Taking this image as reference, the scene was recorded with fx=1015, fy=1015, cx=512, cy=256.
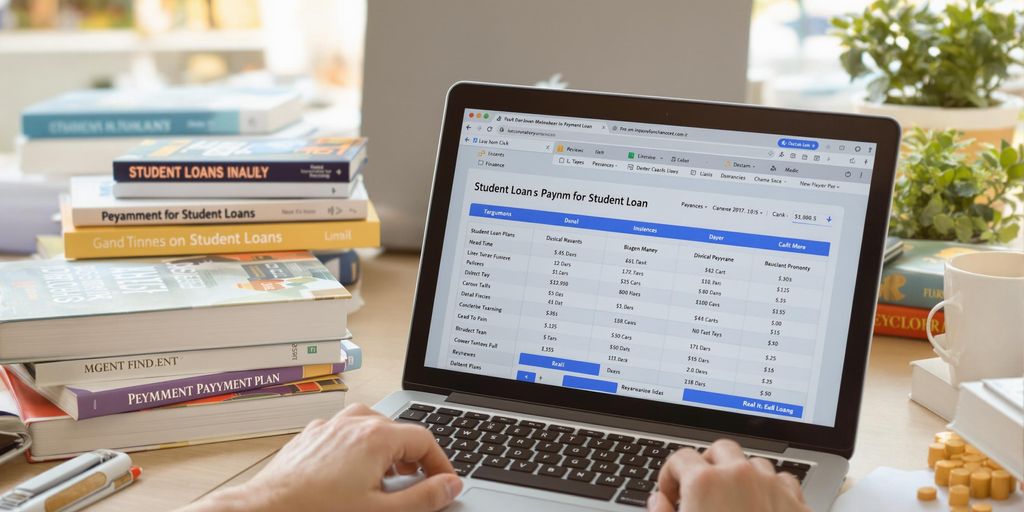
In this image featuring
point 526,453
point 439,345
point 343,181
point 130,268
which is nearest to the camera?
point 526,453

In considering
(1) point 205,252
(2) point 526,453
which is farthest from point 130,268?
(2) point 526,453

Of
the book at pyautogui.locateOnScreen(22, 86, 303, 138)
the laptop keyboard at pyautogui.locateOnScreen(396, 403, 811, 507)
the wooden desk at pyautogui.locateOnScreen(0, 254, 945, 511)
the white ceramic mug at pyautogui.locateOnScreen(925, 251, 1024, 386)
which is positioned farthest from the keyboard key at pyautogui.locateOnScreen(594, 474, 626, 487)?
the book at pyautogui.locateOnScreen(22, 86, 303, 138)

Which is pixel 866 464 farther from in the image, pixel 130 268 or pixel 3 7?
pixel 3 7

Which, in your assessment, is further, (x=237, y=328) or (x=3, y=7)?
(x=3, y=7)

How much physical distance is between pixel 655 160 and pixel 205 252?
504 mm

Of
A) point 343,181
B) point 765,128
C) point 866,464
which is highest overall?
point 765,128

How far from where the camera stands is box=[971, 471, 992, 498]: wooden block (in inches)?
29.5

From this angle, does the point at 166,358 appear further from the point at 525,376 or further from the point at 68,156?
the point at 68,156

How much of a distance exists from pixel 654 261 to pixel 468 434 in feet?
0.70

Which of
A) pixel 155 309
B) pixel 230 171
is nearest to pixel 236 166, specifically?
pixel 230 171

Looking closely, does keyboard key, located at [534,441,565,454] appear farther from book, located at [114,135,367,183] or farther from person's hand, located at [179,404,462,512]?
book, located at [114,135,367,183]

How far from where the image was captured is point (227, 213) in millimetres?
1094

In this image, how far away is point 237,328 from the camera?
0.90m

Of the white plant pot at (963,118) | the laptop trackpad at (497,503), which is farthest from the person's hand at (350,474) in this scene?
the white plant pot at (963,118)
